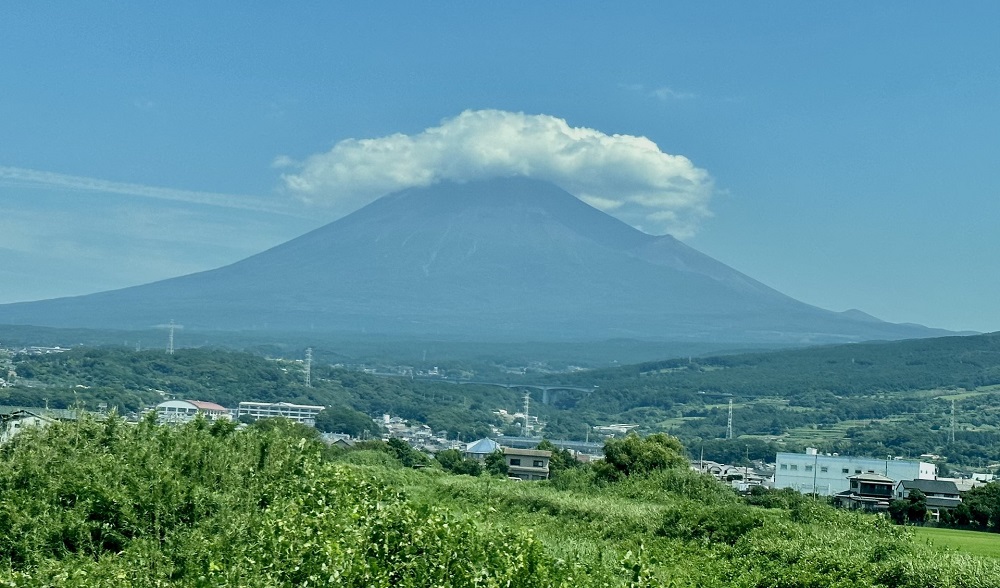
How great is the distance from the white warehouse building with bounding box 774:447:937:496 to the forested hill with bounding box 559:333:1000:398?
200 feet

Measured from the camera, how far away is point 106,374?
10162 cm

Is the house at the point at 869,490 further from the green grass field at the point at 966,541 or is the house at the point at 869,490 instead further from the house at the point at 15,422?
the house at the point at 15,422

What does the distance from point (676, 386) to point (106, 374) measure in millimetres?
61541

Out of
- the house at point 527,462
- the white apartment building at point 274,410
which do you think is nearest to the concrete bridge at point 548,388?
the white apartment building at point 274,410

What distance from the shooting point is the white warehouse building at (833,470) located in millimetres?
61000

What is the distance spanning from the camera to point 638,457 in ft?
103

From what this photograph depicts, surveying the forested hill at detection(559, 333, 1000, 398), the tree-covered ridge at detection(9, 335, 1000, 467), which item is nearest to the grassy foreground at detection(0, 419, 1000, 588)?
the tree-covered ridge at detection(9, 335, 1000, 467)

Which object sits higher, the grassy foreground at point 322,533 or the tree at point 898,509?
the grassy foreground at point 322,533

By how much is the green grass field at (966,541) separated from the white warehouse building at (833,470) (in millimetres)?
37004

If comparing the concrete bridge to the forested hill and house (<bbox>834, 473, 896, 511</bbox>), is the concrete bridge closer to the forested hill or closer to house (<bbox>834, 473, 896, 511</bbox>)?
the forested hill

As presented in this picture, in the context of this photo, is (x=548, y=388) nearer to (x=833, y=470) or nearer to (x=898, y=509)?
(x=833, y=470)

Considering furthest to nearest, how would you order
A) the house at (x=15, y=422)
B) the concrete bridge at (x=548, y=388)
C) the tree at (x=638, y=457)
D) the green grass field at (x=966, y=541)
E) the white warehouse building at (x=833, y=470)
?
1. the concrete bridge at (x=548, y=388)
2. the white warehouse building at (x=833, y=470)
3. the tree at (x=638, y=457)
4. the house at (x=15, y=422)
5. the green grass field at (x=966, y=541)

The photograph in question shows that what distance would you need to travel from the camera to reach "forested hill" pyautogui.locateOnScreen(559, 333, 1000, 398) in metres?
128

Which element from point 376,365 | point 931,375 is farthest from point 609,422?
point 376,365
